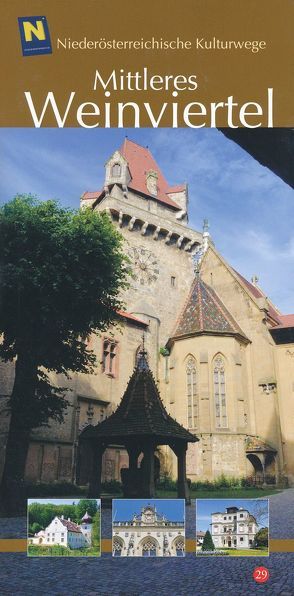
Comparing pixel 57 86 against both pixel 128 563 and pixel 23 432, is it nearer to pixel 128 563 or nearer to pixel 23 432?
pixel 128 563

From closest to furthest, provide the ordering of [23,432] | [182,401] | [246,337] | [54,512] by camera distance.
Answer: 1. [54,512]
2. [23,432]
3. [182,401]
4. [246,337]

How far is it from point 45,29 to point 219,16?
8.93 feet

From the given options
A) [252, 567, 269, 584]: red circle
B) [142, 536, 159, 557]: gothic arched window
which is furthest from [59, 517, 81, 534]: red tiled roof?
[252, 567, 269, 584]: red circle

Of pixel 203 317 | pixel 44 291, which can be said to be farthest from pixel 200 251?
pixel 44 291

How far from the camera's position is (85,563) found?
7.76 metres

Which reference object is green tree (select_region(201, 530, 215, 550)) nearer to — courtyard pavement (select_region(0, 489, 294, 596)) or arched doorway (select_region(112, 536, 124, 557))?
courtyard pavement (select_region(0, 489, 294, 596))

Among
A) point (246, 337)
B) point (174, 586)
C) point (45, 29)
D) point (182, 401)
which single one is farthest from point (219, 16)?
point (246, 337)

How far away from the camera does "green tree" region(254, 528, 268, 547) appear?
7863mm

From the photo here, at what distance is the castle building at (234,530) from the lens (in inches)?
311

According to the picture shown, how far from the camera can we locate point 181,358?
21.0 metres

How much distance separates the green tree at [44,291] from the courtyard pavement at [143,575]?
13.5ft

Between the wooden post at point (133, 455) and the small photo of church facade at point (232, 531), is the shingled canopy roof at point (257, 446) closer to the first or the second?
the wooden post at point (133, 455)

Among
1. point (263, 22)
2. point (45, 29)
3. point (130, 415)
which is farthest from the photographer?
point (130, 415)

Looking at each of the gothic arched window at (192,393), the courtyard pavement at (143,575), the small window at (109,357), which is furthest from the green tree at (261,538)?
the gothic arched window at (192,393)
